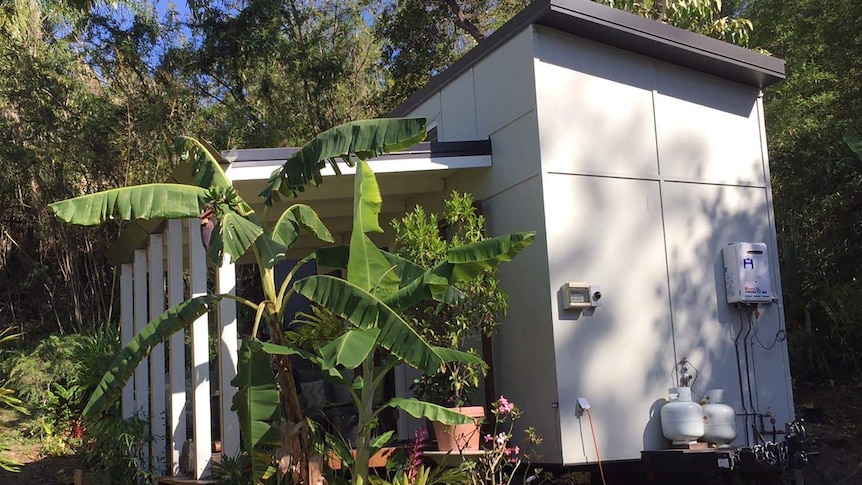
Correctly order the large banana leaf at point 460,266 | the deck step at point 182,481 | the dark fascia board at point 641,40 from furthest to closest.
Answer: the dark fascia board at point 641,40
the deck step at point 182,481
the large banana leaf at point 460,266

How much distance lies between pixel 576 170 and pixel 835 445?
4742 mm

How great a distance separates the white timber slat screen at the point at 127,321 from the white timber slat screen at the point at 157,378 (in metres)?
1.04

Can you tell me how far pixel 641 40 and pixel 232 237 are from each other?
13.6 feet

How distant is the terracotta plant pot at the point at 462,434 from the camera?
6691 millimetres

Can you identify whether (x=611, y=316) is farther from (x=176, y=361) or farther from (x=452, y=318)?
(x=176, y=361)

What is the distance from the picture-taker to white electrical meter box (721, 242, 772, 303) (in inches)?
304

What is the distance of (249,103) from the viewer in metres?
16.3

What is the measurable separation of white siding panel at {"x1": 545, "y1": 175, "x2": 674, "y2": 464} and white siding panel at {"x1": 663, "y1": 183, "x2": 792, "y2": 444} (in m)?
0.18

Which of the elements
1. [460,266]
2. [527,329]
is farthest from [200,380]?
[527,329]

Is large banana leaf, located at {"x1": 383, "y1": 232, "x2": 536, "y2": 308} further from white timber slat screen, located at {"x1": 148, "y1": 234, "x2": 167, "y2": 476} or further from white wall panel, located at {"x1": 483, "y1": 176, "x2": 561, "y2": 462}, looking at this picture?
white timber slat screen, located at {"x1": 148, "y1": 234, "x2": 167, "y2": 476}

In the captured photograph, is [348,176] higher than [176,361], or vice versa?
[348,176]

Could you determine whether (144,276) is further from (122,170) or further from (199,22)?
(199,22)

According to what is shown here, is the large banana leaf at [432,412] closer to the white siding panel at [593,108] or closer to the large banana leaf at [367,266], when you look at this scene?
the large banana leaf at [367,266]

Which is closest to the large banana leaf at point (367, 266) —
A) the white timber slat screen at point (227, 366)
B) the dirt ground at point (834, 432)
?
the white timber slat screen at point (227, 366)
